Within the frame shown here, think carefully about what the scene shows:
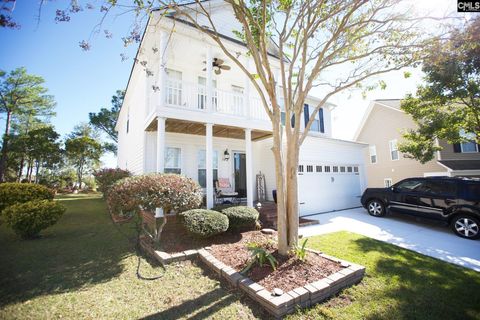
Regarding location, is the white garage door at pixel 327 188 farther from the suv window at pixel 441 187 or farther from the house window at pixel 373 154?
the house window at pixel 373 154

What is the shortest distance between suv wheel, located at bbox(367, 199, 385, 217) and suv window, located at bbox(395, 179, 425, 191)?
1064 millimetres

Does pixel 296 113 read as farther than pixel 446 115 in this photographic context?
No

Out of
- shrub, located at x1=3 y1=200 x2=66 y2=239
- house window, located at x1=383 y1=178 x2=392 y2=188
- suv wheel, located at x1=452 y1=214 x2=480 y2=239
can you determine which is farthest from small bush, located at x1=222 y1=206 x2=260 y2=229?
house window, located at x1=383 y1=178 x2=392 y2=188

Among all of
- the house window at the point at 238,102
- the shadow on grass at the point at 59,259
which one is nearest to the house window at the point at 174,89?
the house window at the point at 238,102

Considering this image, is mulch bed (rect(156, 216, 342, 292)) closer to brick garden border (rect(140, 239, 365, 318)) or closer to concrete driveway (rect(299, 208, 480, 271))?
brick garden border (rect(140, 239, 365, 318))

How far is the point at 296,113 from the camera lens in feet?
15.1

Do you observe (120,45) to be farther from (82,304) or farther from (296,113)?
(82,304)

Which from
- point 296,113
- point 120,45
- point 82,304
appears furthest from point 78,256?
point 296,113

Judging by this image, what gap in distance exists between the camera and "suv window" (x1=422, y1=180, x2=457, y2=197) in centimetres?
670

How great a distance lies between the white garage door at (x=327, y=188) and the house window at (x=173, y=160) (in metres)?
5.39

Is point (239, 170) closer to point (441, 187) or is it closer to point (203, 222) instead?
point (203, 222)

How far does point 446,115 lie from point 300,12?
30.9 ft

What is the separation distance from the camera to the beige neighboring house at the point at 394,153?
13534mm

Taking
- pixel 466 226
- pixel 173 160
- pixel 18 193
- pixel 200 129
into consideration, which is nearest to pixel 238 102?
pixel 200 129
